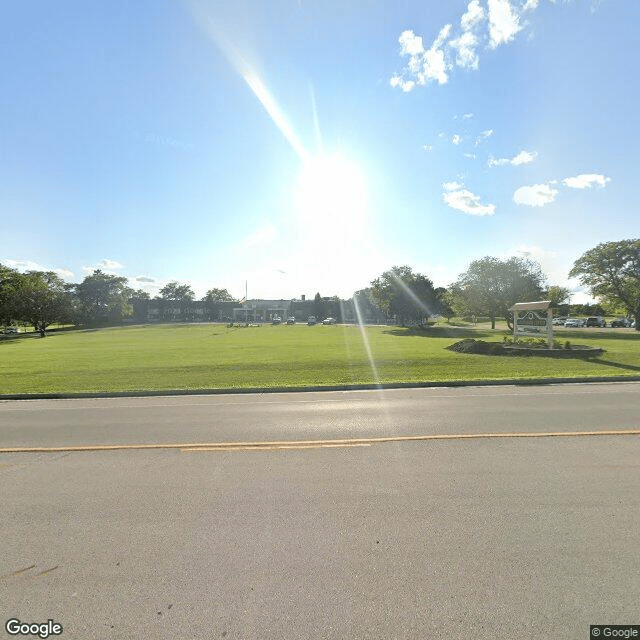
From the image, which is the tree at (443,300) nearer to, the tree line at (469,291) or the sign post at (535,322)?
the tree line at (469,291)

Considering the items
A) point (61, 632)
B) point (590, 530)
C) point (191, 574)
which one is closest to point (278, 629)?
point (191, 574)

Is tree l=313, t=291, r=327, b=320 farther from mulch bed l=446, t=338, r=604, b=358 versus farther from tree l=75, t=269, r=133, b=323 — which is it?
mulch bed l=446, t=338, r=604, b=358

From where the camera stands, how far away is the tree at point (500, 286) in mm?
51000

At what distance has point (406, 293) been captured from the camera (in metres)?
57.8

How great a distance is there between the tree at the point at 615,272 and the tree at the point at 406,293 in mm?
19956

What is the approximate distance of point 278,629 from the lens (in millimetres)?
2756

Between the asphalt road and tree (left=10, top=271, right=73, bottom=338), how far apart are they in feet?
226

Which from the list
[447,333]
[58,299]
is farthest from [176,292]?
[447,333]

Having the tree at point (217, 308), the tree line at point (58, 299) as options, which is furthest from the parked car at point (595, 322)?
the tree at point (217, 308)

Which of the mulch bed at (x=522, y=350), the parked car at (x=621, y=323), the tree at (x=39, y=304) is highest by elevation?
the tree at (x=39, y=304)

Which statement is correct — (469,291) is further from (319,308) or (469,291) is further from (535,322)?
(319,308)

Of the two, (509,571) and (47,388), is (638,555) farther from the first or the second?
(47,388)

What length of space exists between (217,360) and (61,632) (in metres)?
18.3

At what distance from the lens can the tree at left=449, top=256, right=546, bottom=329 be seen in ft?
167
